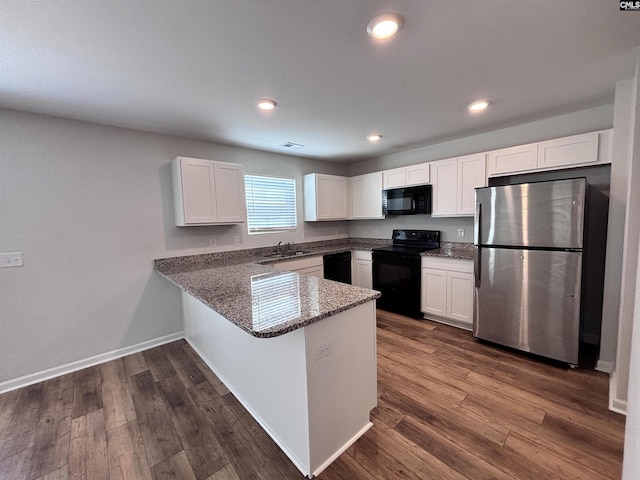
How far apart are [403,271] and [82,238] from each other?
3742 millimetres

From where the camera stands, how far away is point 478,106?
95.8 inches

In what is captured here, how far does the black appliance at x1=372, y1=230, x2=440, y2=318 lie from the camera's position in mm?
3521

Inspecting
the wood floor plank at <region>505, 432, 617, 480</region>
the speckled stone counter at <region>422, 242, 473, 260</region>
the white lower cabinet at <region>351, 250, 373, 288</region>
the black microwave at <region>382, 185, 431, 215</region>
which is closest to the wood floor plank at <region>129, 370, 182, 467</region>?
the wood floor plank at <region>505, 432, 617, 480</region>

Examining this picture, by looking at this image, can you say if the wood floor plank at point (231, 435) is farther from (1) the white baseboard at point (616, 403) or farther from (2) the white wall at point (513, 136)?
(2) the white wall at point (513, 136)

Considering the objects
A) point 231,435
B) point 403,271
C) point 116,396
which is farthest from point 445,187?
point 116,396

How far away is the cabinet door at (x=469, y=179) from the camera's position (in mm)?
3084

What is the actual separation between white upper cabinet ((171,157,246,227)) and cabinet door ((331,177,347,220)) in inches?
66.7

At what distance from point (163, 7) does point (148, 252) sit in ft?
8.08

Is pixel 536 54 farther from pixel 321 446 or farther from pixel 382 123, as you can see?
pixel 321 446

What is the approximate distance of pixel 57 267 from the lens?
246cm

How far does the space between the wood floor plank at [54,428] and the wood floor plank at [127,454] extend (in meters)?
0.25

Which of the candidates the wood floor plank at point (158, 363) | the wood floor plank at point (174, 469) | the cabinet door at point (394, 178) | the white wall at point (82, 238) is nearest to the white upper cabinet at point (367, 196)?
the cabinet door at point (394, 178)

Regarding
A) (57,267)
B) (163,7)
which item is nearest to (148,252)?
(57,267)

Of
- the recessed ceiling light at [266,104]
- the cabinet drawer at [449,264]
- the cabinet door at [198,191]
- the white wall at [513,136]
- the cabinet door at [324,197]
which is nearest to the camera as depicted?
the recessed ceiling light at [266,104]
